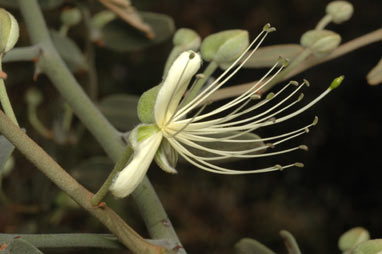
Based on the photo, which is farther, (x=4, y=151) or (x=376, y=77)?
(x=376, y=77)

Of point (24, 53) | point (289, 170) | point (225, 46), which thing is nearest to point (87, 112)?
point (24, 53)

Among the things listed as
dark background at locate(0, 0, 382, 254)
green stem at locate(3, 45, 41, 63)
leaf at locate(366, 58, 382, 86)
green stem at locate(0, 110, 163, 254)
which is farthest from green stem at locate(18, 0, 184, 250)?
dark background at locate(0, 0, 382, 254)

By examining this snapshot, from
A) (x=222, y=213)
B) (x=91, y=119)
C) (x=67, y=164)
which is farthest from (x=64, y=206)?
(x=222, y=213)

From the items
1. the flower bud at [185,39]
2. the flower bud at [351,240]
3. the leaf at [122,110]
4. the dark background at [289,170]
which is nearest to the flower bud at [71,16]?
the leaf at [122,110]

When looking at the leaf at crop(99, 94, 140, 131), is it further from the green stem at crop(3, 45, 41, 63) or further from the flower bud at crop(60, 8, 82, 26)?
the green stem at crop(3, 45, 41, 63)

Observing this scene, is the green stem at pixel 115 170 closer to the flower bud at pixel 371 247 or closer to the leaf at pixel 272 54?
the flower bud at pixel 371 247

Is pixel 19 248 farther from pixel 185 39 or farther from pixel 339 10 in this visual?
pixel 339 10
